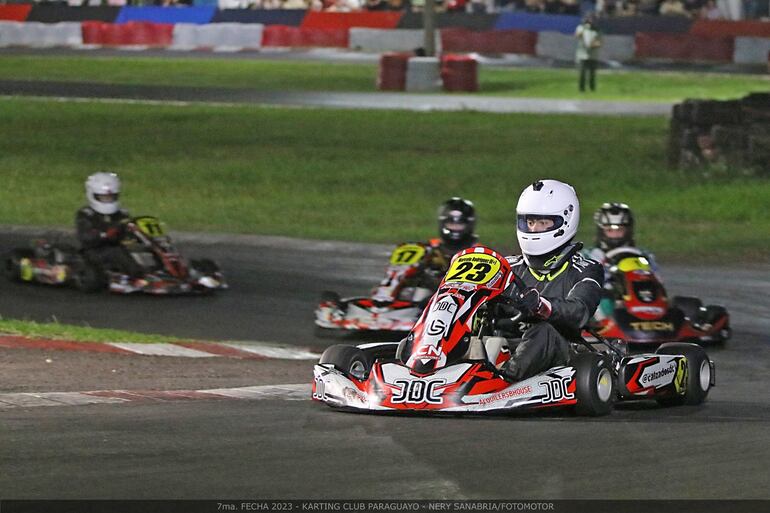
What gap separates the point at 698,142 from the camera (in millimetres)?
22203

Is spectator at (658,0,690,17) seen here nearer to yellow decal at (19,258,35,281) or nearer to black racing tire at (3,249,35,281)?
black racing tire at (3,249,35,281)

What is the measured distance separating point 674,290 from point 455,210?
283cm

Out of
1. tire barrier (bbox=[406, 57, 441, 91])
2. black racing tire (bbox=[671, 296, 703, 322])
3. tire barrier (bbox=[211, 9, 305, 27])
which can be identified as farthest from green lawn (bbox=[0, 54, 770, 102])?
black racing tire (bbox=[671, 296, 703, 322])

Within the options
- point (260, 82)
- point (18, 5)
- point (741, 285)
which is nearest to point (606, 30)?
point (260, 82)

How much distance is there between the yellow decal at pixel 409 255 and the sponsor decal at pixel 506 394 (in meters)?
4.31

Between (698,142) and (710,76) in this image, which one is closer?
(698,142)

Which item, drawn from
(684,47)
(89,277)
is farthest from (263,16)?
(89,277)

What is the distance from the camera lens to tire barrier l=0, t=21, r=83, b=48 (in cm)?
4675

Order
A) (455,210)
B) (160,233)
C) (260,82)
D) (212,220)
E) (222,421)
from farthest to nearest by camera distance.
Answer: (260,82) → (212,220) → (160,233) → (455,210) → (222,421)

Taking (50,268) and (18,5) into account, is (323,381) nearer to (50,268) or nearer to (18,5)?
(50,268)

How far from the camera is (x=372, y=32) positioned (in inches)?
1743

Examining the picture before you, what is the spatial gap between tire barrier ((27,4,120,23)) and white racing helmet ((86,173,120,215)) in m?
34.6

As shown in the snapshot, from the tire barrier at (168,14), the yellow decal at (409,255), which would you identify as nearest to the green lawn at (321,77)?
the tire barrier at (168,14)

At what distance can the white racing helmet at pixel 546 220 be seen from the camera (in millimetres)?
8414
